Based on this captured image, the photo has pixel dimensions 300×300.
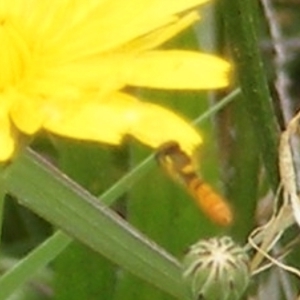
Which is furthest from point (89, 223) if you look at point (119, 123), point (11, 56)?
point (11, 56)

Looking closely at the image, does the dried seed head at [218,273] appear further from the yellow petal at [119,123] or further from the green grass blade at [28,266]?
the green grass blade at [28,266]

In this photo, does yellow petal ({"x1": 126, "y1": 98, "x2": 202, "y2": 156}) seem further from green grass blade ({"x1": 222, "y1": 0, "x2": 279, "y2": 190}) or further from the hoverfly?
green grass blade ({"x1": 222, "y1": 0, "x2": 279, "y2": 190})

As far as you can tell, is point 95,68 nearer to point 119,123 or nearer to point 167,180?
point 119,123

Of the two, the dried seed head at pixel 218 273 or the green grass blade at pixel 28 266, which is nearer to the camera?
the dried seed head at pixel 218 273

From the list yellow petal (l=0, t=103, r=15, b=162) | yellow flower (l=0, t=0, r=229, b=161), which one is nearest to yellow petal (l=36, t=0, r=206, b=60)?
yellow flower (l=0, t=0, r=229, b=161)

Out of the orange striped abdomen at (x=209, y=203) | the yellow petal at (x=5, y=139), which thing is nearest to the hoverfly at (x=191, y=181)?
the orange striped abdomen at (x=209, y=203)

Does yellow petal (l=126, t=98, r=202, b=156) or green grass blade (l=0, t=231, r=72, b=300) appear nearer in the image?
→ yellow petal (l=126, t=98, r=202, b=156)
